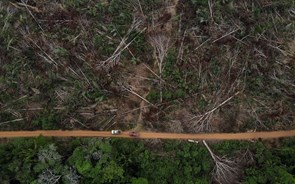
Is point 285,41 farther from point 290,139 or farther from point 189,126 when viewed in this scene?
point 189,126

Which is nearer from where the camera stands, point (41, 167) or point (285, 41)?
point (41, 167)

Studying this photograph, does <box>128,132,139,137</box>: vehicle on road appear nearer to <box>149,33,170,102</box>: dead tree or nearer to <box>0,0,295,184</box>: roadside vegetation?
<box>0,0,295,184</box>: roadside vegetation

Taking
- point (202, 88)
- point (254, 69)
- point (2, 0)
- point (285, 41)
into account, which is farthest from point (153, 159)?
point (2, 0)

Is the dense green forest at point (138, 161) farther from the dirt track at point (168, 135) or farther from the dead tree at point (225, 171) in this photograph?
the dirt track at point (168, 135)

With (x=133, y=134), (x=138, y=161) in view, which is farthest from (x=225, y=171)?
(x=133, y=134)

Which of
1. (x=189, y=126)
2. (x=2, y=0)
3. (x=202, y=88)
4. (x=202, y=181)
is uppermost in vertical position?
(x=2, y=0)

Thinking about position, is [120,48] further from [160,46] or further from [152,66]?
[160,46]
